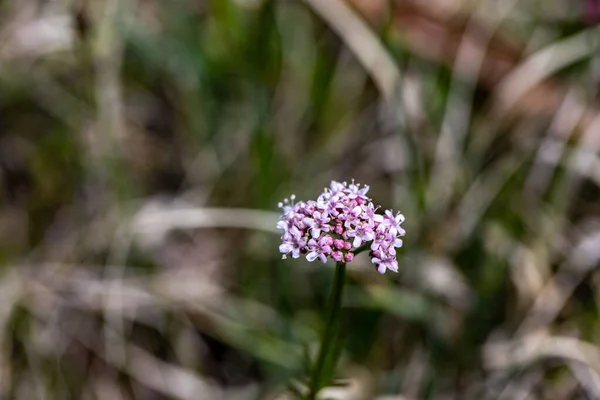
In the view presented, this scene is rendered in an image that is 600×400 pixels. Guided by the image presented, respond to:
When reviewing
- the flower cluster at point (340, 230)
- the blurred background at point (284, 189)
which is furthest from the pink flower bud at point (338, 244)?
the blurred background at point (284, 189)

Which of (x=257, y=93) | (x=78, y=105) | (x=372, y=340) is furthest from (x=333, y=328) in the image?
(x=78, y=105)

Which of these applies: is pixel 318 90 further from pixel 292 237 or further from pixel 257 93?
pixel 292 237

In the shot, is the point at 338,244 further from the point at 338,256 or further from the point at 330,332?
the point at 330,332

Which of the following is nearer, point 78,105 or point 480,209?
point 480,209

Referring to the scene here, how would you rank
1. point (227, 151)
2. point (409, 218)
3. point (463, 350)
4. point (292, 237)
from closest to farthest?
1. point (292, 237)
2. point (463, 350)
3. point (409, 218)
4. point (227, 151)

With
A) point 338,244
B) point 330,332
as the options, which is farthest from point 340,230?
point 330,332

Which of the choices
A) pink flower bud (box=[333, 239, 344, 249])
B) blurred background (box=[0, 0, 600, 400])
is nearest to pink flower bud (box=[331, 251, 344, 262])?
pink flower bud (box=[333, 239, 344, 249])
